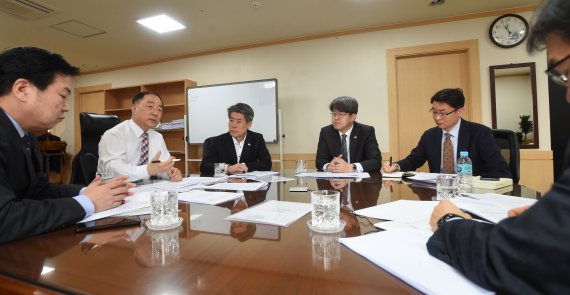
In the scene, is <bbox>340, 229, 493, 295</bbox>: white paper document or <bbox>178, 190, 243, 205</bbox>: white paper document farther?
<bbox>178, 190, 243, 205</bbox>: white paper document

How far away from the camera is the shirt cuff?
882 millimetres

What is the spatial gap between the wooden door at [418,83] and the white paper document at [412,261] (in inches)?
130

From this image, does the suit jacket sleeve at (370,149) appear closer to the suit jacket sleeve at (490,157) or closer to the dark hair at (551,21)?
the suit jacket sleeve at (490,157)

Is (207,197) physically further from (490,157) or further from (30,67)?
(490,157)

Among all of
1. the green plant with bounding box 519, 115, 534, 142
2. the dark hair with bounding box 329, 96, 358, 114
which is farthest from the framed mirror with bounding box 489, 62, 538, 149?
the dark hair with bounding box 329, 96, 358, 114

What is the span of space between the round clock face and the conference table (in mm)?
3600

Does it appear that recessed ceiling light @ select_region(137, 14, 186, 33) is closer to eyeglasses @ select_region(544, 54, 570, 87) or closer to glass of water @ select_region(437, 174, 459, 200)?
glass of water @ select_region(437, 174, 459, 200)

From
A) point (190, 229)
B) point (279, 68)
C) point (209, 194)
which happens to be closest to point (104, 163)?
point (209, 194)

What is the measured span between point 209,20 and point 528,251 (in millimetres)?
3712

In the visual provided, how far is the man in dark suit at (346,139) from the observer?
2551mm

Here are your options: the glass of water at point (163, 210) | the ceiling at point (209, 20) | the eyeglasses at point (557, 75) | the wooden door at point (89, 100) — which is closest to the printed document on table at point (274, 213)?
the glass of water at point (163, 210)

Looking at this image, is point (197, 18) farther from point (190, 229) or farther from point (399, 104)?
point (190, 229)

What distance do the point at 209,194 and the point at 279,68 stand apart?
3228 mm

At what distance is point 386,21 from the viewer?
11.7 ft
